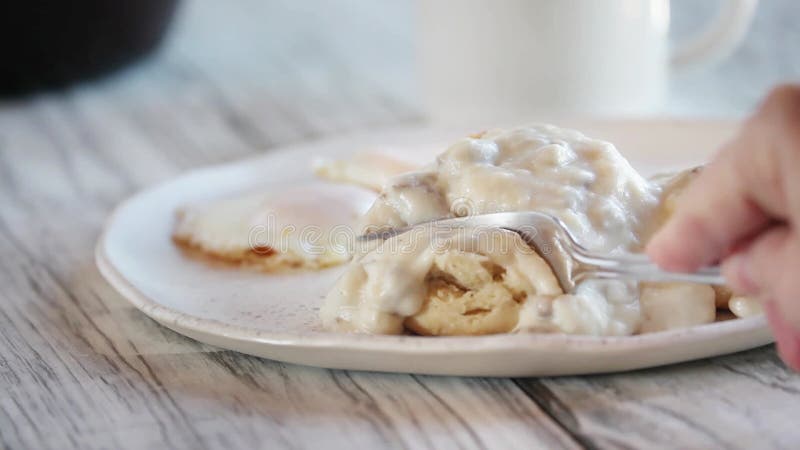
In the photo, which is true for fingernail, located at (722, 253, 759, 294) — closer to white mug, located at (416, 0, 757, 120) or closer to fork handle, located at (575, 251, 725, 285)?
fork handle, located at (575, 251, 725, 285)

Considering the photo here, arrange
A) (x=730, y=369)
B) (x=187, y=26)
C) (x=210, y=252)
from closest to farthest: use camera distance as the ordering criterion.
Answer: (x=730, y=369)
(x=210, y=252)
(x=187, y=26)

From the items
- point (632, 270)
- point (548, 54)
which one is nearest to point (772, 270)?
point (632, 270)

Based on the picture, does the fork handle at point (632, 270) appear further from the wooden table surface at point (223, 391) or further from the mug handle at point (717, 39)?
the mug handle at point (717, 39)

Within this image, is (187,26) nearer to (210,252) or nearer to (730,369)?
(210,252)

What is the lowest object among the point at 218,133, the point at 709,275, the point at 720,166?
the point at 218,133

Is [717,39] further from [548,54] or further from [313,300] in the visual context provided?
[313,300]

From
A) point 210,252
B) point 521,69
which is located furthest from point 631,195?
point 521,69
